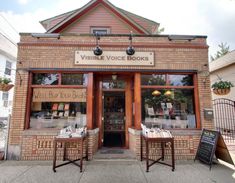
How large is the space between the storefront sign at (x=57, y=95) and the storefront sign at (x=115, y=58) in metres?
1.11

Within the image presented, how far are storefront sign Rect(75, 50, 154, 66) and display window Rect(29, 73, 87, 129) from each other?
0.88 metres

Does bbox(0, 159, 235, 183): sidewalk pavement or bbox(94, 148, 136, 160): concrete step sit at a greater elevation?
bbox(94, 148, 136, 160): concrete step

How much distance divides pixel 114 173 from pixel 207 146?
3.05 m

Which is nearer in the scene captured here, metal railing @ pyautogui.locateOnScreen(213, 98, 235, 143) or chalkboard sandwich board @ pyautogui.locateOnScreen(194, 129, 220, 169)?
chalkboard sandwich board @ pyautogui.locateOnScreen(194, 129, 220, 169)

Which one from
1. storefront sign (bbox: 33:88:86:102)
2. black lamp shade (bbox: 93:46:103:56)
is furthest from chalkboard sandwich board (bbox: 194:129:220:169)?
black lamp shade (bbox: 93:46:103:56)

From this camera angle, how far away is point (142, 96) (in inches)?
226

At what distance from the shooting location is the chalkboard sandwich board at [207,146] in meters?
4.57

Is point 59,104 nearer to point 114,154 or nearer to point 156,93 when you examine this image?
point 114,154

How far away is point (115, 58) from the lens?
568 cm

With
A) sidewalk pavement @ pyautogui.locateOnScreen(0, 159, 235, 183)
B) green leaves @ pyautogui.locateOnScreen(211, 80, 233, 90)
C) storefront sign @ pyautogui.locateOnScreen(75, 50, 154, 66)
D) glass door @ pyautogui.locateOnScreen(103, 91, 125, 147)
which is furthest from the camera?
glass door @ pyautogui.locateOnScreen(103, 91, 125, 147)

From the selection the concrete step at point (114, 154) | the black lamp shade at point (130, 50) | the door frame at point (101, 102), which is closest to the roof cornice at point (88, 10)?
the black lamp shade at point (130, 50)

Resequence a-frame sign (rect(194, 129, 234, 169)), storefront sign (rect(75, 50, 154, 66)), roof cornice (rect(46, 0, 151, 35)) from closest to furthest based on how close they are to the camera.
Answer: a-frame sign (rect(194, 129, 234, 169)) → storefront sign (rect(75, 50, 154, 66)) → roof cornice (rect(46, 0, 151, 35))

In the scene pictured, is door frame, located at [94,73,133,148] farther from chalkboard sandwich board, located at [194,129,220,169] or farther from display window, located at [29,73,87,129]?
chalkboard sandwich board, located at [194,129,220,169]

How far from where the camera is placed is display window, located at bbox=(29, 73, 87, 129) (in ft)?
18.3
